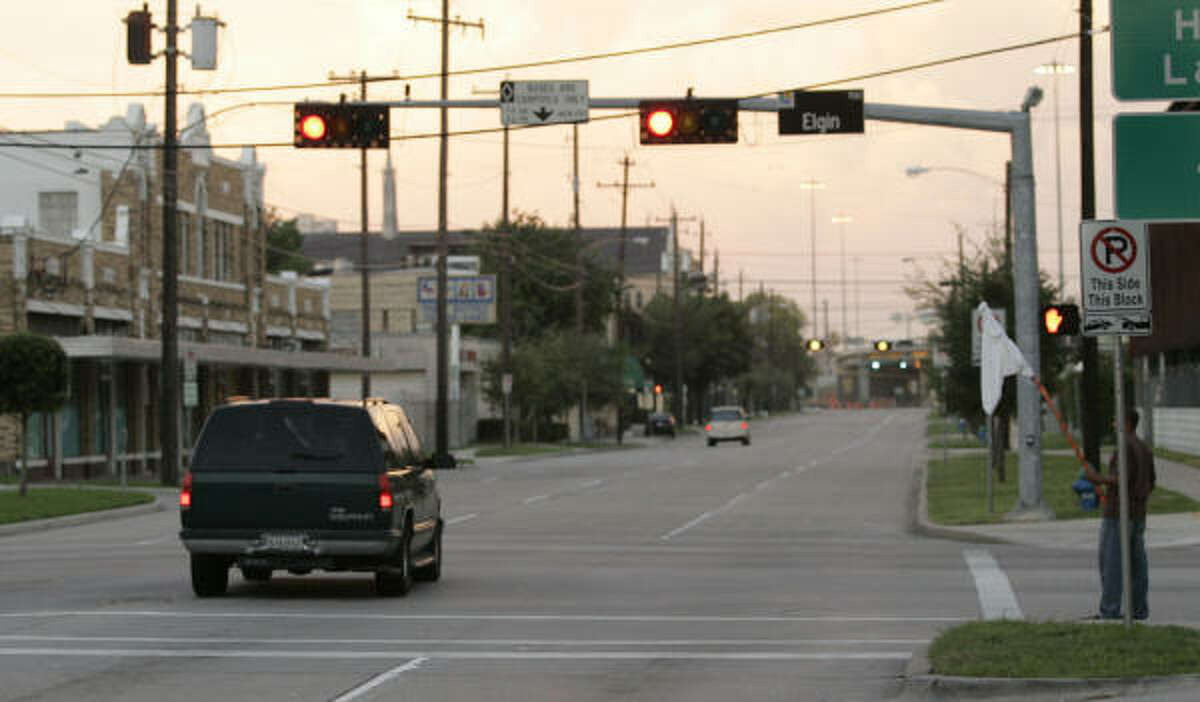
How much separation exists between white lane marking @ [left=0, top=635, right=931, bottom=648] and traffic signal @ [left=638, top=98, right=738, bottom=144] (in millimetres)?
11950

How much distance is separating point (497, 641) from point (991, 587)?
21.1 feet

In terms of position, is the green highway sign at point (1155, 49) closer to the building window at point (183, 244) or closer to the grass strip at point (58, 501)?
the grass strip at point (58, 501)

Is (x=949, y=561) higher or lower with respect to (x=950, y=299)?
lower

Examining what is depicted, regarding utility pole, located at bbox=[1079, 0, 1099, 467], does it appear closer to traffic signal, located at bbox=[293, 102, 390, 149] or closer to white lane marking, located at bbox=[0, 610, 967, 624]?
traffic signal, located at bbox=[293, 102, 390, 149]

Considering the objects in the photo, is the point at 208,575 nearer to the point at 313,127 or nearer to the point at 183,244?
the point at 313,127

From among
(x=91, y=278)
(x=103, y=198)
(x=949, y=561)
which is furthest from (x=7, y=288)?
(x=949, y=561)

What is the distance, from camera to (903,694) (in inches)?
455

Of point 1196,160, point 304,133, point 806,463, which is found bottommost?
point 806,463

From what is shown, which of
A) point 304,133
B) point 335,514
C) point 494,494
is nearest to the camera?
point 335,514

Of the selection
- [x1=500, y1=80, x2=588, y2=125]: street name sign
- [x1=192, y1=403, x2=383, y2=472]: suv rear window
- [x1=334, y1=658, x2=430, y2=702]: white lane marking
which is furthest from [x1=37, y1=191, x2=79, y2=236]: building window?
[x1=334, y1=658, x2=430, y2=702]: white lane marking

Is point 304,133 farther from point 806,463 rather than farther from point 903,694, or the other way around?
point 806,463

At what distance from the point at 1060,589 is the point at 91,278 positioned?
122ft

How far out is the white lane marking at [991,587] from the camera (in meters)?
16.3

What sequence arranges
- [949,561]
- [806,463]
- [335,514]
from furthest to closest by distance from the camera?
1. [806,463]
2. [949,561]
3. [335,514]
